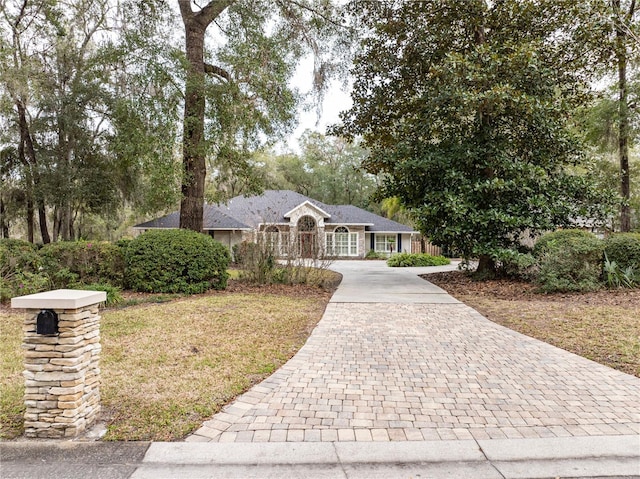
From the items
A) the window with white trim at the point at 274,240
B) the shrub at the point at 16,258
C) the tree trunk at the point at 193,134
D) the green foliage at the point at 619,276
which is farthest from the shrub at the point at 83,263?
the green foliage at the point at 619,276

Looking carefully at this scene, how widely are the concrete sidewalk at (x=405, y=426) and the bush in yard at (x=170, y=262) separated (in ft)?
17.1

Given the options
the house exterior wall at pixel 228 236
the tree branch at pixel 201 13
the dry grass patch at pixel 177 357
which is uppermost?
the tree branch at pixel 201 13

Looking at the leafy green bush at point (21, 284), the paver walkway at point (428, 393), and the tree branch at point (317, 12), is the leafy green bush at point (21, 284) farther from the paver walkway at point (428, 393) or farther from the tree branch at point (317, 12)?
the tree branch at point (317, 12)

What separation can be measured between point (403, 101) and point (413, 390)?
10279 mm

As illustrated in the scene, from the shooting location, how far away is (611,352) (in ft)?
15.7

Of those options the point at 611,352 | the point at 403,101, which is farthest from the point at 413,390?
the point at 403,101

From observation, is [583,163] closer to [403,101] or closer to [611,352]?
[403,101]

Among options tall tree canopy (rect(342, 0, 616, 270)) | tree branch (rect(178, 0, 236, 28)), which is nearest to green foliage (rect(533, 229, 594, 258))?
tall tree canopy (rect(342, 0, 616, 270))

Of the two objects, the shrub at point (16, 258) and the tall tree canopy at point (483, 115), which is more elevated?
the tall tree canopy at point (483, 115)

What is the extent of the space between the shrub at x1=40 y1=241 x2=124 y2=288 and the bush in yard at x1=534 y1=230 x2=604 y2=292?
971 cm

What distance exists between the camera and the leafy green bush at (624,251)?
9.27m

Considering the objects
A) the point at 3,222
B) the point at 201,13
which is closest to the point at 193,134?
the point at 201,13

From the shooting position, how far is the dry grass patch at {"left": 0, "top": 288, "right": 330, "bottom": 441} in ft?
9.98

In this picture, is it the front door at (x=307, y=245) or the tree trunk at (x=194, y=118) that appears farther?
the front door at (x=307, y=245)
